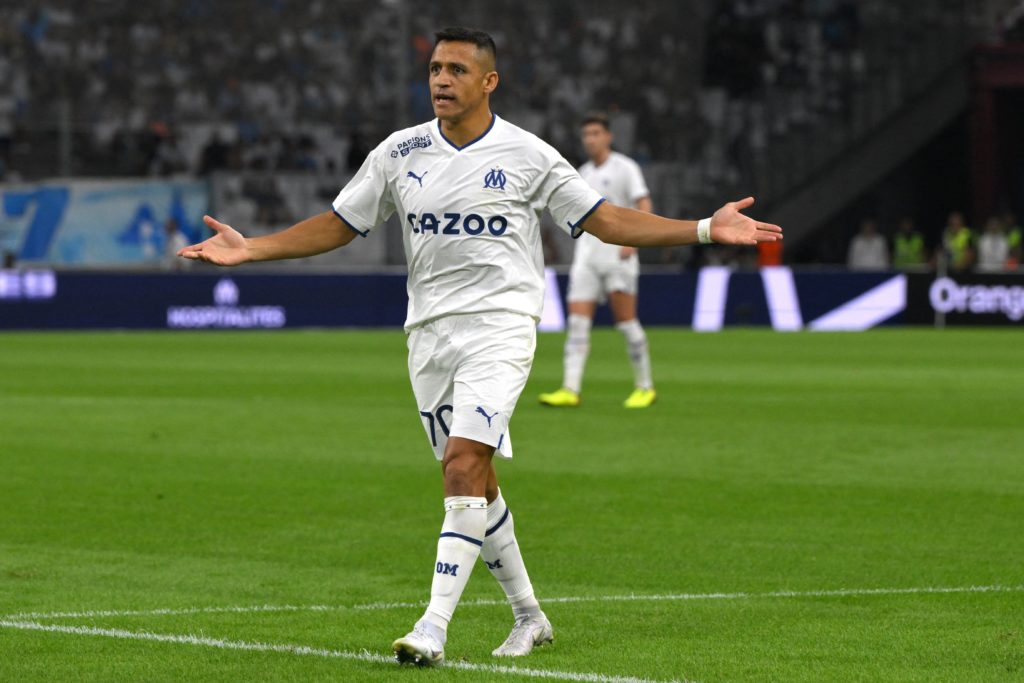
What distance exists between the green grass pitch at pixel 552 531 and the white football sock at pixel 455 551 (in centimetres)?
22

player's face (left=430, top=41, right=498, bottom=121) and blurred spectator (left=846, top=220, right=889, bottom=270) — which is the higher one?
player's face (left=430, top=41, right=498, bottom=121)

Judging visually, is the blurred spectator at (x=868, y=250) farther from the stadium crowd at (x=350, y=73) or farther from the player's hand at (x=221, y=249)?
the player's hand at (x=221, y=249)

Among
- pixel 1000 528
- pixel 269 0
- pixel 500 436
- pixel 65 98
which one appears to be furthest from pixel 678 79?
pixel 500 436

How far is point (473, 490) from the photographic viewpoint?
5848mm

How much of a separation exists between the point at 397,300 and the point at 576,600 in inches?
907

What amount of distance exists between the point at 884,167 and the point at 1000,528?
30129 mm

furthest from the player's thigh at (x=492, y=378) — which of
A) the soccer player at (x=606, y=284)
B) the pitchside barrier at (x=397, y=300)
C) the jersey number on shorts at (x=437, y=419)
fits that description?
the pitchside barrier at (x=397, y=300)

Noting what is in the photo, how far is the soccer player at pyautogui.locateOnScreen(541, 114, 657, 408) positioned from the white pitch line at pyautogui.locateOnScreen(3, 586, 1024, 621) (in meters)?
8.13

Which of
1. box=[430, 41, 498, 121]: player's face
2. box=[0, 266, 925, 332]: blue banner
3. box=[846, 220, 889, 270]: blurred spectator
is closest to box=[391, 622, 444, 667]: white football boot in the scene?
box=[430, 41, 498, 121]: player's face

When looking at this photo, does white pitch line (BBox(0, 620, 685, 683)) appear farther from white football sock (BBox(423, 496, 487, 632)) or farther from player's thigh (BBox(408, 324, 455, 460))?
player's thigh (BBox(408, 324, 455, 460))

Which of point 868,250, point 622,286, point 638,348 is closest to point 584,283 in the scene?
point 622,286

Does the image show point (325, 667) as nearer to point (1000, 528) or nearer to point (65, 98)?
point (1000, 528)

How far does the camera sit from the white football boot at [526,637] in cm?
593

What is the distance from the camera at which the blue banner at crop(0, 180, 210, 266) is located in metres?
31.6
